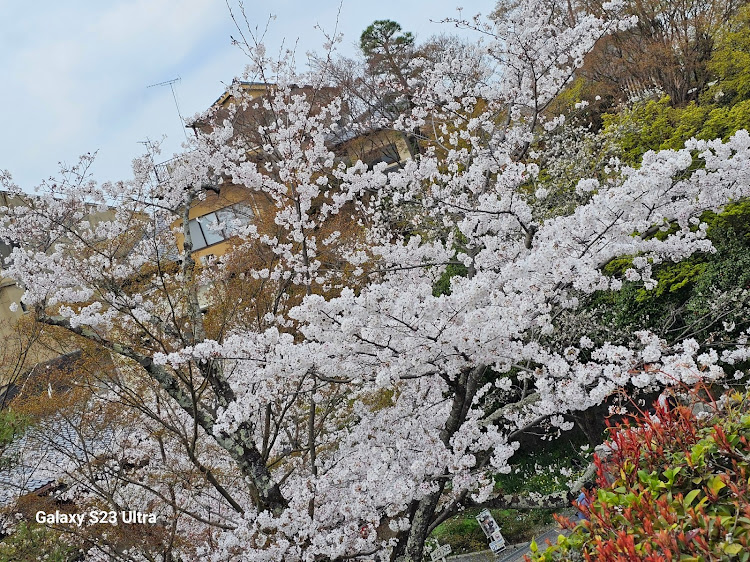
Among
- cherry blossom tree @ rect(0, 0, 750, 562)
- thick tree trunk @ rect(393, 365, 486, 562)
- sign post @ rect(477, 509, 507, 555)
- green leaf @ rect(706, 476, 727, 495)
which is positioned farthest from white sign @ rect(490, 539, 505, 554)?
green leaf @ rect(706, 476, 727, 495)

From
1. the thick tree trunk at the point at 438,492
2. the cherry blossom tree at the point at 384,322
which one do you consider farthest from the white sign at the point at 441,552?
the thick tree trunk at the point at 438,492

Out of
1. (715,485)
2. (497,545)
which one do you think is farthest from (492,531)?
(715,485)

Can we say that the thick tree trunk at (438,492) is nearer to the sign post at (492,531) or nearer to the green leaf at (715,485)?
the green leaf at (715,485)

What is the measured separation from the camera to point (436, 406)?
6.66 m

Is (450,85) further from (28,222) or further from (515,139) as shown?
(28,222)

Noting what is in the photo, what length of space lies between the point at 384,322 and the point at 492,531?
6.48 metres

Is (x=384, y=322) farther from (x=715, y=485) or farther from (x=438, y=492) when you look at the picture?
(x=715, y=485)

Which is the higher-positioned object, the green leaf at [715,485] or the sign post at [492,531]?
the green leaf at [715,485]

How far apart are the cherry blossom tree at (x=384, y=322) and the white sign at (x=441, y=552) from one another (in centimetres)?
190

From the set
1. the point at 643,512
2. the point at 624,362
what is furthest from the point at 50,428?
the point at 643,512

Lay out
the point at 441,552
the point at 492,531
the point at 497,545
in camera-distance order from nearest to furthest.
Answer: the point at 441,552, the point at 497,545, the point at 492,531

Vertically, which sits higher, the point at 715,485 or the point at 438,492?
the point at 715,485

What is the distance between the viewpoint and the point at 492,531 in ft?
30.1

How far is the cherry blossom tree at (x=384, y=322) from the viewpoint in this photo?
167 inches
